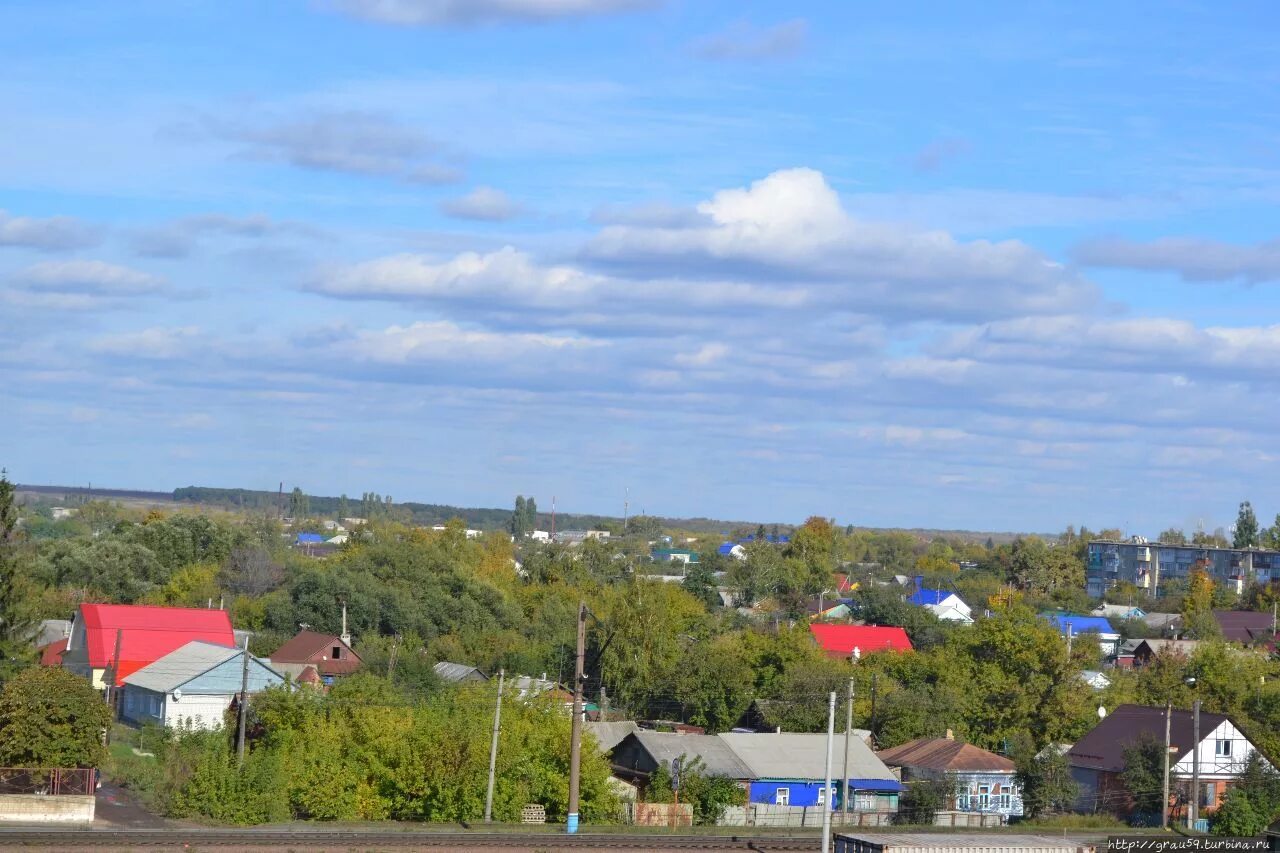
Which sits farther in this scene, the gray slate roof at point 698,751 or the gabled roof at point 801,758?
the gabled roof at point 801,758

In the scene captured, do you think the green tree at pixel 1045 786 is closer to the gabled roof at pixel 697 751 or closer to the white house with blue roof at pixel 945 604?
the gabled roof at pixel 697 751

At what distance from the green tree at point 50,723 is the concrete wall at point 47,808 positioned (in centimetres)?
209

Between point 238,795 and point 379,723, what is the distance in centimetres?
522

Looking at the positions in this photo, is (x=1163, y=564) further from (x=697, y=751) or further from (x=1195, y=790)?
(x=697, y=751)

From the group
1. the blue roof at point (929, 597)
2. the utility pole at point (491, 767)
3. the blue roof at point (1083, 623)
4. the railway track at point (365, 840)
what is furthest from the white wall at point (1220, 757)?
the blue roof at point (929, 597)

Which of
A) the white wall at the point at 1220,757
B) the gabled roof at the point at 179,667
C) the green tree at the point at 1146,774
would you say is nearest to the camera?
the green tree at the point at 1146,774

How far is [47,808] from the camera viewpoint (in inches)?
1684

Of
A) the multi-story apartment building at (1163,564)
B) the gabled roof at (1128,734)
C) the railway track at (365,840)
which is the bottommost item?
the railway track at (365,840)

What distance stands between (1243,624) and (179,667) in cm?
9268

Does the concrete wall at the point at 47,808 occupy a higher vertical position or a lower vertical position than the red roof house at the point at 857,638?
lower

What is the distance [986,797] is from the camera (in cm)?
5703

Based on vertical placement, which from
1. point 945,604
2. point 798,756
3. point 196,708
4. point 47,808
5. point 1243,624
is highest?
point 945,604

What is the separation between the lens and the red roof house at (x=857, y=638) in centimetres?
9938

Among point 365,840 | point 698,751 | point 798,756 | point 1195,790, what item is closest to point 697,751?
point 698,751
